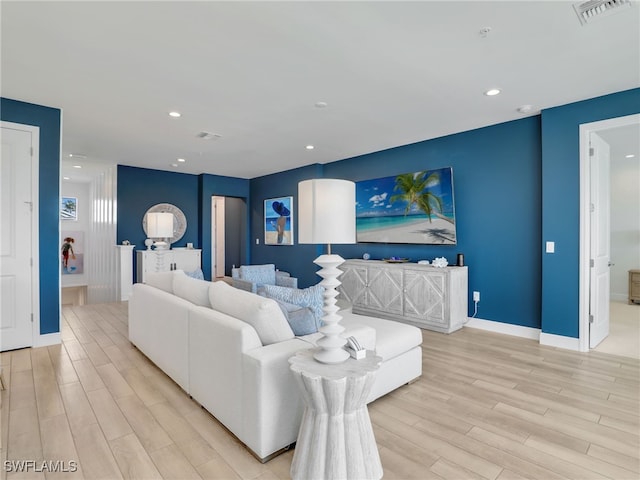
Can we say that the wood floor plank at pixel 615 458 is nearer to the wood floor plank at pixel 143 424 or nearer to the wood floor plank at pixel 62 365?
the wood floor plank at pixel 143 424

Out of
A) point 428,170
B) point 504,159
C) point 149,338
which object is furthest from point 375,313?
point 149,338

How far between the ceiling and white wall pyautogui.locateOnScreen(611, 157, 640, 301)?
12.7 feet

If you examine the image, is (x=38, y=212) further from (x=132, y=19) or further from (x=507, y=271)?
(x=507, y=271)

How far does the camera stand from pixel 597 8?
2.08 m

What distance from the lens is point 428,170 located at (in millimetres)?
4863

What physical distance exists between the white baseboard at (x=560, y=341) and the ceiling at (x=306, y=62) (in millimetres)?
2523

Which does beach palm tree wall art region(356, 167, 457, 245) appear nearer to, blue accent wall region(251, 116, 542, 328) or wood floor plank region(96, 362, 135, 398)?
blue accent wall region(251, 116, 542, 328)

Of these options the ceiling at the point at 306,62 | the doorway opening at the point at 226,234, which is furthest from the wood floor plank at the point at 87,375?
the doorway opening at the point at 226,234

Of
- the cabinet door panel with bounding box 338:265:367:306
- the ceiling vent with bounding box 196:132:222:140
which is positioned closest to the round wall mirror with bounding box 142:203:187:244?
the ceiling vent with bounding box 196:132:222:140

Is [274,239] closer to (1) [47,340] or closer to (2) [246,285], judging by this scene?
(2) [246,285]

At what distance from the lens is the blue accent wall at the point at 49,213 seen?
3.63 meters

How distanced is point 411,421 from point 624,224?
258 inches

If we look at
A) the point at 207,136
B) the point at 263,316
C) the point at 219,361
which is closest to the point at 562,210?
the point at 263,316

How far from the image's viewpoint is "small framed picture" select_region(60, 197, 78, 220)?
9227 mm
